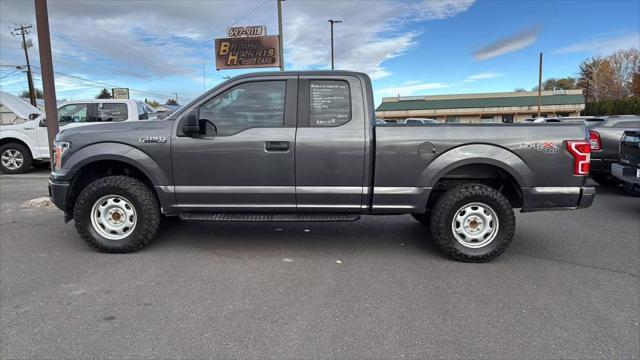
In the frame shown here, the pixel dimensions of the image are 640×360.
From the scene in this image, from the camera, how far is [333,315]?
10.8 ft

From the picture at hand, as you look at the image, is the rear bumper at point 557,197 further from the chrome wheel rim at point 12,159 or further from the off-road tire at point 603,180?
the chrome wheel rim at point 12,159

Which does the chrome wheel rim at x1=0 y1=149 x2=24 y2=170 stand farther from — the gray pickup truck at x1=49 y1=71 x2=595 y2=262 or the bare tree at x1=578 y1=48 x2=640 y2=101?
the bare tree at x1=578 y1=48 x2=640 y2=101

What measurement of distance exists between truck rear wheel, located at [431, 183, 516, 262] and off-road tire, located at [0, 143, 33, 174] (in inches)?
439

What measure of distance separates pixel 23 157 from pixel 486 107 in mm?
47978

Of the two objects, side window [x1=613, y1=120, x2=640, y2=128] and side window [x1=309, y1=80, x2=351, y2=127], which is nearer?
side window [x1=309, y1=80, x2=351, y2=127]

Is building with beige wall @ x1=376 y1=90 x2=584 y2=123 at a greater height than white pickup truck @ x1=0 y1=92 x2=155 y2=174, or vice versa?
building with beige wall @ x1=376 y1=90 x2=584 y2=123

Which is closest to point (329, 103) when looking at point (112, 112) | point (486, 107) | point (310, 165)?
point (310, 165)

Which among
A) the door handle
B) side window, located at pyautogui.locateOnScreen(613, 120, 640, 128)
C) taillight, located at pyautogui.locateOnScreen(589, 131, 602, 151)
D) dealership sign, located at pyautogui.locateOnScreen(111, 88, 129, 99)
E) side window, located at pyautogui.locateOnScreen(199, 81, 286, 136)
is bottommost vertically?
taillight, located at pyautogui.locateOnScreen(589, 131, 602, 151)

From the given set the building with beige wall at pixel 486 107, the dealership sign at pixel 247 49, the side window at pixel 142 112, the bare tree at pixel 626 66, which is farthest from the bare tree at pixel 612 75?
the side window at pixel 142 112

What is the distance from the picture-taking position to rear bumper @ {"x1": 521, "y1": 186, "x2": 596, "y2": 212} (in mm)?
4340

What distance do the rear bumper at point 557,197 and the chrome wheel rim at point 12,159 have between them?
39.8 feet

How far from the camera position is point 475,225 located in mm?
4484

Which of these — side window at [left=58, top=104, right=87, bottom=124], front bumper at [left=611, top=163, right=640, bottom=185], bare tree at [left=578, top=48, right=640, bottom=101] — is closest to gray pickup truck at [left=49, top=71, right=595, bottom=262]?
front bumper at [left=611, top=163, right=640, bottom=185]

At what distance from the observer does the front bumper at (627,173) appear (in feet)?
20.3
